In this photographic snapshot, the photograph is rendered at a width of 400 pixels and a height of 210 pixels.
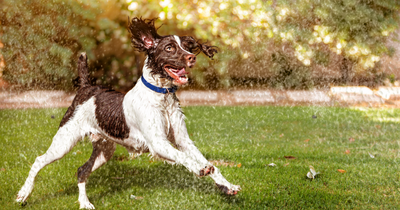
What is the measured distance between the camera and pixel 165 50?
11.2 feet

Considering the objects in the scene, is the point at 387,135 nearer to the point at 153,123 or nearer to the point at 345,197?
the point at 345,197

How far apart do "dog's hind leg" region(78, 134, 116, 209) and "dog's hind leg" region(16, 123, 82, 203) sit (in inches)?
7.5

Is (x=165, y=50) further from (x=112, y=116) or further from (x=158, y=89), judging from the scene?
(x=112, y=116)

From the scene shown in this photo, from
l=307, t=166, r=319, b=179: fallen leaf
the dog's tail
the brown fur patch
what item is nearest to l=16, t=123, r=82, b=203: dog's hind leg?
the brown fur patch

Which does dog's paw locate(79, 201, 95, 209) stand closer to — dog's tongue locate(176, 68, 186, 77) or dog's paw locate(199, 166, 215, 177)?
dog's paw locate(199, 166, 215, 177)

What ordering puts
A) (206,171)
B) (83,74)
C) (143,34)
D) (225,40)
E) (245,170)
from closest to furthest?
1. (206,171)
2. (143,34)
3. (83,74)
4. (245,170)
5. (225,40)

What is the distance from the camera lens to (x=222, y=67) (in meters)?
14.1

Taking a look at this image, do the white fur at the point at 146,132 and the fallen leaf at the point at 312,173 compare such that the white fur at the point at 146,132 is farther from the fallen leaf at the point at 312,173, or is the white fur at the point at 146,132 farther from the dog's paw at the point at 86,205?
the fallen leaf at the point at 312,173

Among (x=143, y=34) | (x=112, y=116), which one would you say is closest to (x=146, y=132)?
(x=112, y=116)

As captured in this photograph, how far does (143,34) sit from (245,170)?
222cm

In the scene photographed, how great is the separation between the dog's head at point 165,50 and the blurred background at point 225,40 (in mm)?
9354

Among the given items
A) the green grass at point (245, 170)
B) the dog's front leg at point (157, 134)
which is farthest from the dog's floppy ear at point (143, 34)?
the green grass at point (245, 170)

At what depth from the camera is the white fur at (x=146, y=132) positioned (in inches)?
131

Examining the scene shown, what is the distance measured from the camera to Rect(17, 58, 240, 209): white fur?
131 inches
